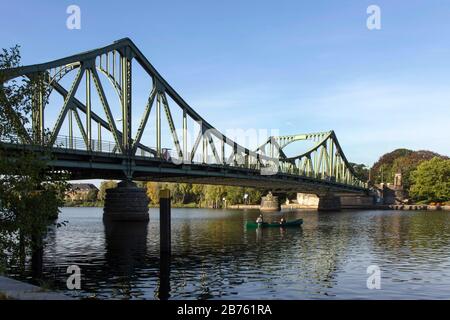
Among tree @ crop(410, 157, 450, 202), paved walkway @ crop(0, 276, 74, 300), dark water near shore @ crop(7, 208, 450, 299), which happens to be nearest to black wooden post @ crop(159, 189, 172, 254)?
dark water near shore @ crop(7, 208, 450, 299)

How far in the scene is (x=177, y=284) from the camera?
2556 centimetres

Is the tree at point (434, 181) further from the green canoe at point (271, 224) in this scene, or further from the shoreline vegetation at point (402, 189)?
the green canoe at point (271, 224)

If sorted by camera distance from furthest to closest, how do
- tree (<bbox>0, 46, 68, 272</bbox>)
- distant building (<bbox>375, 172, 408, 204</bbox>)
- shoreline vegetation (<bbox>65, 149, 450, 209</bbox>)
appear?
distant building (<bbox>375, 172, 408, 204</bbox>)
shoreline vegetation (<bbox>65, 149, 450, 209</bbox>)
tree (<bbox>0, 46, 68, 272</bbox>)

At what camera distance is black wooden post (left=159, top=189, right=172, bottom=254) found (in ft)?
114

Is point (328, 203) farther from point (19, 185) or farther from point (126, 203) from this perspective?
point (19, 185)

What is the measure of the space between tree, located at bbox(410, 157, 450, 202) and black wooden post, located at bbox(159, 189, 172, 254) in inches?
5454

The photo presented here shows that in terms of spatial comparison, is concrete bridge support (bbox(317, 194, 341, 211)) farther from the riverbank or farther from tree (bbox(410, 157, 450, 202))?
tree (bbox(410, 157, 450, 202))

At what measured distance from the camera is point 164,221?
34688 millimetres

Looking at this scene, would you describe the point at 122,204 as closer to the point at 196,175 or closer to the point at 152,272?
the point at 196,175

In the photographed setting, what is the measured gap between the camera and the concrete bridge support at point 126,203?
6800cm

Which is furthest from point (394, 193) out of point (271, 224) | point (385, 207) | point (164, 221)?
point (164, 221)

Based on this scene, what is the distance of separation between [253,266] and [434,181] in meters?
142
